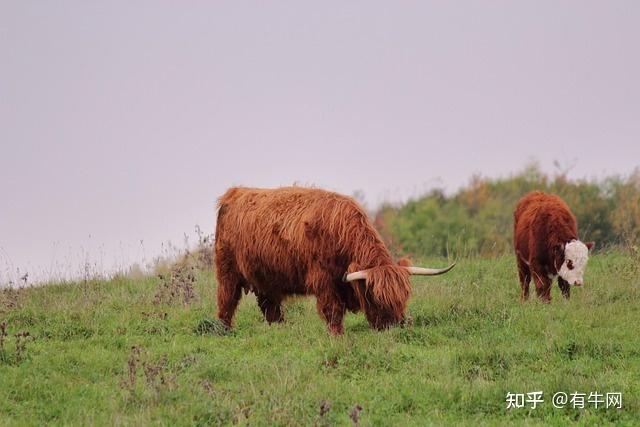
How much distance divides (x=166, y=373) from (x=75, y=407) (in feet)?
3.53

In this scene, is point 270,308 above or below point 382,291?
below

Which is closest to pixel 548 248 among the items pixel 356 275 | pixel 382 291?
pixel 382 291

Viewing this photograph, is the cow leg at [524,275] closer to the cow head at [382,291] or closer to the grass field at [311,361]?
the grass field at [311,361]

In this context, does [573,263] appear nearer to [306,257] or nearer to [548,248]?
[548,248]

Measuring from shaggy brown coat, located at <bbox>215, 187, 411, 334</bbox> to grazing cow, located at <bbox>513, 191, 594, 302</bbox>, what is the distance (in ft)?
11.7

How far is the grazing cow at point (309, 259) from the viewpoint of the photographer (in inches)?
441

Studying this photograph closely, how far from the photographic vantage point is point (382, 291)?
10.9 meters

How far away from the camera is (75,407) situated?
859 centimetres

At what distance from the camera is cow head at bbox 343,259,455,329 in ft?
36.0

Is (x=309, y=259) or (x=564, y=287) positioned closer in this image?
(x=309, y=259)

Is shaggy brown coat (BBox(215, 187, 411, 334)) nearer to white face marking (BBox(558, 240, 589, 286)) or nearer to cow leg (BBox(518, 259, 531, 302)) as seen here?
white face marking (BBox(558, 240, 589, 286))

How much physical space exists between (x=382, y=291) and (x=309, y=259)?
117 cm

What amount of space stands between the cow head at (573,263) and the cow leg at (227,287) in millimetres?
4837

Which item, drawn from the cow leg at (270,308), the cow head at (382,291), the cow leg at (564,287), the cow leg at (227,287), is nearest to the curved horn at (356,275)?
the cow head at (382,291)
